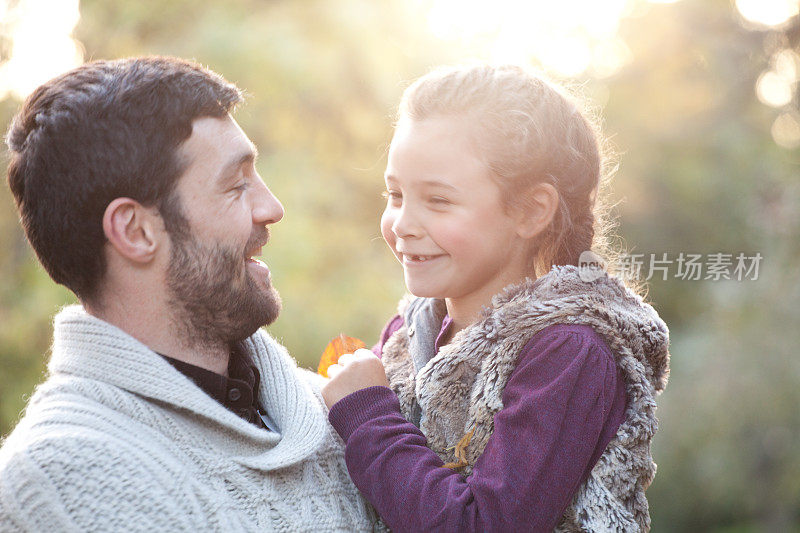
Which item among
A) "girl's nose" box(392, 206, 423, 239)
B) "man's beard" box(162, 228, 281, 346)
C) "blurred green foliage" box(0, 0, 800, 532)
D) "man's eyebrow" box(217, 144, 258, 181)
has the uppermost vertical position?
"man's eyebrow" box(217, 144, 258, 181)

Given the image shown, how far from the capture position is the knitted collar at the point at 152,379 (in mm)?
1693

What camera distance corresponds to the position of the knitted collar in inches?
66.7

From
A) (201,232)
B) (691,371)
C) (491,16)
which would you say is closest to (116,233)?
(201,232)

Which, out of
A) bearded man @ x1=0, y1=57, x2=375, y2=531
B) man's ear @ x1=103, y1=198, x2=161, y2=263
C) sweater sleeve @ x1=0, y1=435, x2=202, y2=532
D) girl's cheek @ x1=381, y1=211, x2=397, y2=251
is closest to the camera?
sweater sleeve @ x1=0, y1=435, x2=202, y2=532

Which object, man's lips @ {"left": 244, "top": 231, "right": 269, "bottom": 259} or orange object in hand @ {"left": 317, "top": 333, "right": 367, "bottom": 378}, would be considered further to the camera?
orange object in hand @ {"left": 317, "top": 333, "right": 367, "bottom": 378}

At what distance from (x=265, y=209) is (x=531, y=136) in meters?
0.67

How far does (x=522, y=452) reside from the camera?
67.2 inches

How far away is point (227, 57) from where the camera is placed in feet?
19.3

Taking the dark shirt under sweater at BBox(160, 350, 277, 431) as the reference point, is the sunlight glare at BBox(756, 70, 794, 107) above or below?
below

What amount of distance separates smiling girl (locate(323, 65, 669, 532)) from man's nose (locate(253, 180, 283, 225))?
0.96 ft

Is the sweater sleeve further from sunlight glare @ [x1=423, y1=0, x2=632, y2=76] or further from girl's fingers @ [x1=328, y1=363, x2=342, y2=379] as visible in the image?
sunlight glare @ [x1=423, y1=0, x2=632, y2=76]

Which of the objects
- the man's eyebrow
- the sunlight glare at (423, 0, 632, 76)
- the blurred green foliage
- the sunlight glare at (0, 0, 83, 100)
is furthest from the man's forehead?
the sunlight glare at (0, 0, 83, 100)

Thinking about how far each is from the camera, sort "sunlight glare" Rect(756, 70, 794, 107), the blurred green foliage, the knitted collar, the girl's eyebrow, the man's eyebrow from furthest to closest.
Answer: "sunlight glare" Rect(756, 70, 794, 107)
the blurred green foliage
the girl's eyebrow
the man's eyebrow
the knitted collar

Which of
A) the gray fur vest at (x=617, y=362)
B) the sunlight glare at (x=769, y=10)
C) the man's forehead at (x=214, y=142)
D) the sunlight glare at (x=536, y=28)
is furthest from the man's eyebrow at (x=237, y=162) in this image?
the sunlight glare at (x=769, y=10)
